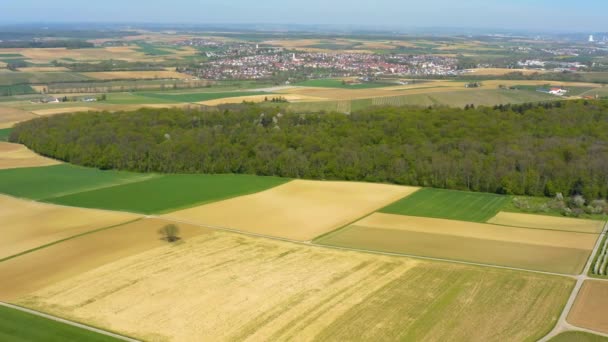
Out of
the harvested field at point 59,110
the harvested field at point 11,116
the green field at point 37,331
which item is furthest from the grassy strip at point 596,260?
the harvested field at point 59,110

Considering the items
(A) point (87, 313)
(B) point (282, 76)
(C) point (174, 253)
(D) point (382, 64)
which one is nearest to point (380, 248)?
(C) point (174, 253)

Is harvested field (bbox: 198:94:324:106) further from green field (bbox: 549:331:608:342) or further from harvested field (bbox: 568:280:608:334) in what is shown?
green field (bbox: 549:331:608:342)

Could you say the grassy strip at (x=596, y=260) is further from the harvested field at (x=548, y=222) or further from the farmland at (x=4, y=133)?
the farmland at (x=4, y=133)

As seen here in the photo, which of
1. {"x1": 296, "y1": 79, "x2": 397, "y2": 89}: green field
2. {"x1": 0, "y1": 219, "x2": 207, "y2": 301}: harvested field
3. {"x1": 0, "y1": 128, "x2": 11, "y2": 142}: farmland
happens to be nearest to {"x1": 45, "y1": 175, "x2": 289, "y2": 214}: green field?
{"x1": 0, "y1": 219, "x2": 207, "y2": 301}: harvested field

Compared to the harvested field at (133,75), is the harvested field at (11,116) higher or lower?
lower

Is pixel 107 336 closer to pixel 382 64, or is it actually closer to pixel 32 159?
pixel 32 159

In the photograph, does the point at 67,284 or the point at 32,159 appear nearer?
the point at 67,284
